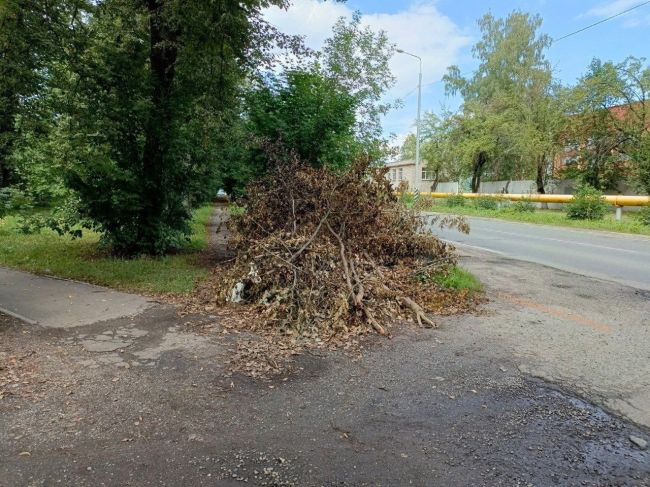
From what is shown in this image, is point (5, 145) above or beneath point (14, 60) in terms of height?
beneath

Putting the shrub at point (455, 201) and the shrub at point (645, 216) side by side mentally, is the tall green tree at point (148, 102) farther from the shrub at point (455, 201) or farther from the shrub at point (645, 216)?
the shrub at point (455, 201)

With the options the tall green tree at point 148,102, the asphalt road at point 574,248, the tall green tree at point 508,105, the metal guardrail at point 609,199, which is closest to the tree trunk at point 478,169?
the tall green tree at point 508,105

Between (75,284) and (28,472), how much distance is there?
5208mm

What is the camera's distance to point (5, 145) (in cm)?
719

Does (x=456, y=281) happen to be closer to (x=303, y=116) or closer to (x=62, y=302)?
(x=303, y=116)

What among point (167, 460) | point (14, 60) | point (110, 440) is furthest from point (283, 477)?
point (14, 60)

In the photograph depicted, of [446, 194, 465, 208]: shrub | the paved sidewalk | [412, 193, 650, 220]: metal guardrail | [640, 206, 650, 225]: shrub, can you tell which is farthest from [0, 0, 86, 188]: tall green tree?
[446, 194, 465, 208]: shrub

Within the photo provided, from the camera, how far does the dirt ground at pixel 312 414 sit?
2.77 meters

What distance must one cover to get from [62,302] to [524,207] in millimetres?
23538

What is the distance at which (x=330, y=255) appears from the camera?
6180 mm

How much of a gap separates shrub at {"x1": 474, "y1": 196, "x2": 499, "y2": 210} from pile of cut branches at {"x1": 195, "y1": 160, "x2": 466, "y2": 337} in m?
20.4

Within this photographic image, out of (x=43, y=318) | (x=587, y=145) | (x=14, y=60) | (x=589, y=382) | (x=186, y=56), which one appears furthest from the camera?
(x=587, y=145)

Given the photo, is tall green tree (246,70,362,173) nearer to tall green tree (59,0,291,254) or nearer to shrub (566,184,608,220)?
tall green tree (59,0,291,254)

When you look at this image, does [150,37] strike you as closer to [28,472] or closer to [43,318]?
[43,318]
